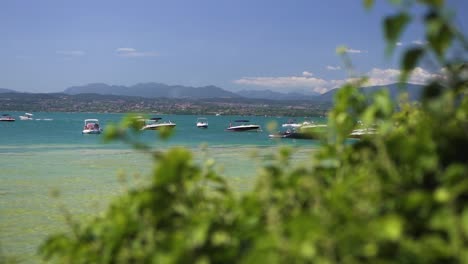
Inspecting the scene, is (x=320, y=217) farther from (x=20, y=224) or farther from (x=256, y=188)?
(x=20, y=224)

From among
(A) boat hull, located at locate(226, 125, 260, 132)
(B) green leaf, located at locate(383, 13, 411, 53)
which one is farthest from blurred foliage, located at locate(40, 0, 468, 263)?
(A) boat hull, located at locate(226, 125, 260, 132)

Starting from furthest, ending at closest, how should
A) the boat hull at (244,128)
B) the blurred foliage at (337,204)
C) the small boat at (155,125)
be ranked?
the boat hull at (244,128), the small boat at (155,125), the blurred foliage at (337,204)

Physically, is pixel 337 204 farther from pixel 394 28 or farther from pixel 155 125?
pixel 155 125

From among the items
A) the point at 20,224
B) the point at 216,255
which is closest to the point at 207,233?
the point at 216,255

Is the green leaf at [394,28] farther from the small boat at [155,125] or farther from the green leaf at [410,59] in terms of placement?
the small boat at [155,125]

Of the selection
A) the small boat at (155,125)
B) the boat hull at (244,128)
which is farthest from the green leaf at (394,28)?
the boat hull at (244,128)

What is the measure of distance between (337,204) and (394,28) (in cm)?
41

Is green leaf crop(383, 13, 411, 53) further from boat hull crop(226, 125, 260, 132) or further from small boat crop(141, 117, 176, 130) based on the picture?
boat hull crop(226, 125, 260, 132)

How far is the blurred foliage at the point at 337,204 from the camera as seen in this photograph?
126cm

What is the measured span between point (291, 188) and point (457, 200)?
0.43 metres

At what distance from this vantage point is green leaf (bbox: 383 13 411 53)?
1.29 m

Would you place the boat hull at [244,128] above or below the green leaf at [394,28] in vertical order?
below

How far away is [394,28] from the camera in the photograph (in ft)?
4.25

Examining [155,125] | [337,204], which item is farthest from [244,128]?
[337,204]
